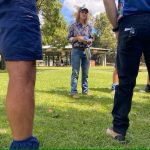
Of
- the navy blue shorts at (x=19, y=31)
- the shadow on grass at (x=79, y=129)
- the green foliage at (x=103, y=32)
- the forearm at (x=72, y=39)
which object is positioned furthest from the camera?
the green foliage at (x=103, y=32)

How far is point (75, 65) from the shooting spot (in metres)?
9.50

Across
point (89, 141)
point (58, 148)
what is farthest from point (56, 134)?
point (58, 148)

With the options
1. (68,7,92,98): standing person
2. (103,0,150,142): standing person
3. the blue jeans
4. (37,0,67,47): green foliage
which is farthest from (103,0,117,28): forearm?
(37,0,67,47): green foliage

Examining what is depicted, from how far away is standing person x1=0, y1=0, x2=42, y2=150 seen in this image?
290cm

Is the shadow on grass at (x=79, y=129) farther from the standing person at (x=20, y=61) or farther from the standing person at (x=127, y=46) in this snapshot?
the standing person at (x=20, y=61)

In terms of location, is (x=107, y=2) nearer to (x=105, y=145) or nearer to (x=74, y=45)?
(x=105, y=145)

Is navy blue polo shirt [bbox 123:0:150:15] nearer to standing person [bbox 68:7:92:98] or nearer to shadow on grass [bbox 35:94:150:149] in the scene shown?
shadow on grass [bbox 35:94:150:149]

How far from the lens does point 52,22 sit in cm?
4606

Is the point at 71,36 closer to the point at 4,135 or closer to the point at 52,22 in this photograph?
the point at 4,135

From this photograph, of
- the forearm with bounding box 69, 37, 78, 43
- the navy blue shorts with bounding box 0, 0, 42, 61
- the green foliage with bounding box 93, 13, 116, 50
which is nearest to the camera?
the navy blue shorts with bounding box 0, 0, 42, 61

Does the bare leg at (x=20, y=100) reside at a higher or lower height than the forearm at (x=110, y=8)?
lower

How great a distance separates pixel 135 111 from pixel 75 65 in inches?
104

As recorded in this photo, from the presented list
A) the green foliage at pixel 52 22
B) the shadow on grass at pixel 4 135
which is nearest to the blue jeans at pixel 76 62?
the shadow on grass at pixel 4 135

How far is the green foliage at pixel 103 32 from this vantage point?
86.1 m
